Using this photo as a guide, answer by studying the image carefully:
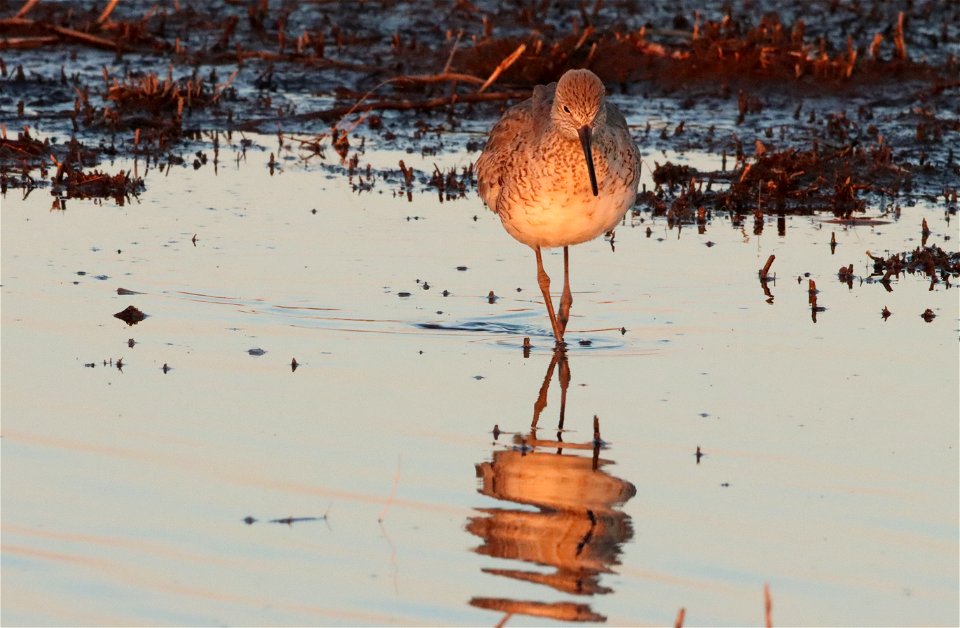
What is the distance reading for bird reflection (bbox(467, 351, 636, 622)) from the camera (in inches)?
184

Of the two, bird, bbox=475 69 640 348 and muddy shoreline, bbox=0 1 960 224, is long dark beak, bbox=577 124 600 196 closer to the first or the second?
bird, bbox=475 69 640 348

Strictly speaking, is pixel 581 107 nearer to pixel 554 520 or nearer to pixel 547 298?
pixel 547 298

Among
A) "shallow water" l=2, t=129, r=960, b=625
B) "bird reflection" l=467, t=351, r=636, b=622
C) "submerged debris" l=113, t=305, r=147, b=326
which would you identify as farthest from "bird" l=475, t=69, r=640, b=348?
"submerged debris" l=113, t=305, r=147, b=326

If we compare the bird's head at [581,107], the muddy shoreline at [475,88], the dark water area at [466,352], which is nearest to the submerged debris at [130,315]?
the dark water area at [466,352]

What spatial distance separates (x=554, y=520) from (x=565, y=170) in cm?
256

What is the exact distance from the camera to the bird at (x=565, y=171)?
7.32 meters

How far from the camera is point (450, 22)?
16.7 m

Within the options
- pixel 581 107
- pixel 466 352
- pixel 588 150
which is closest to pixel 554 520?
pixel 466 352

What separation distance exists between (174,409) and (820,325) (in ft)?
10.8

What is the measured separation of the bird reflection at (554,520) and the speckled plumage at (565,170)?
5.27 feet

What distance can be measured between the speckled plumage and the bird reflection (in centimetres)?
161

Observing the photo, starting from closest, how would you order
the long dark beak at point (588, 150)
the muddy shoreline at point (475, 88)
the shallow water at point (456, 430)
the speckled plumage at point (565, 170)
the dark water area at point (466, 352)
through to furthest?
1. the shallow water at point (456, 430)
2. the dark water area at point (466, 352)
3. the long dark beak at point (588, 150)
4. the speckled plumage at point (565, 170)
5. the muddy shoreline at point (475, 88)

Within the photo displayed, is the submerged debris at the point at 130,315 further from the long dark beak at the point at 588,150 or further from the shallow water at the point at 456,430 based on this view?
the long dark beak at the point at 588,150

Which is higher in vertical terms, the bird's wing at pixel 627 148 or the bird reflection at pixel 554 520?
the bird's wing at pixel 627 148
